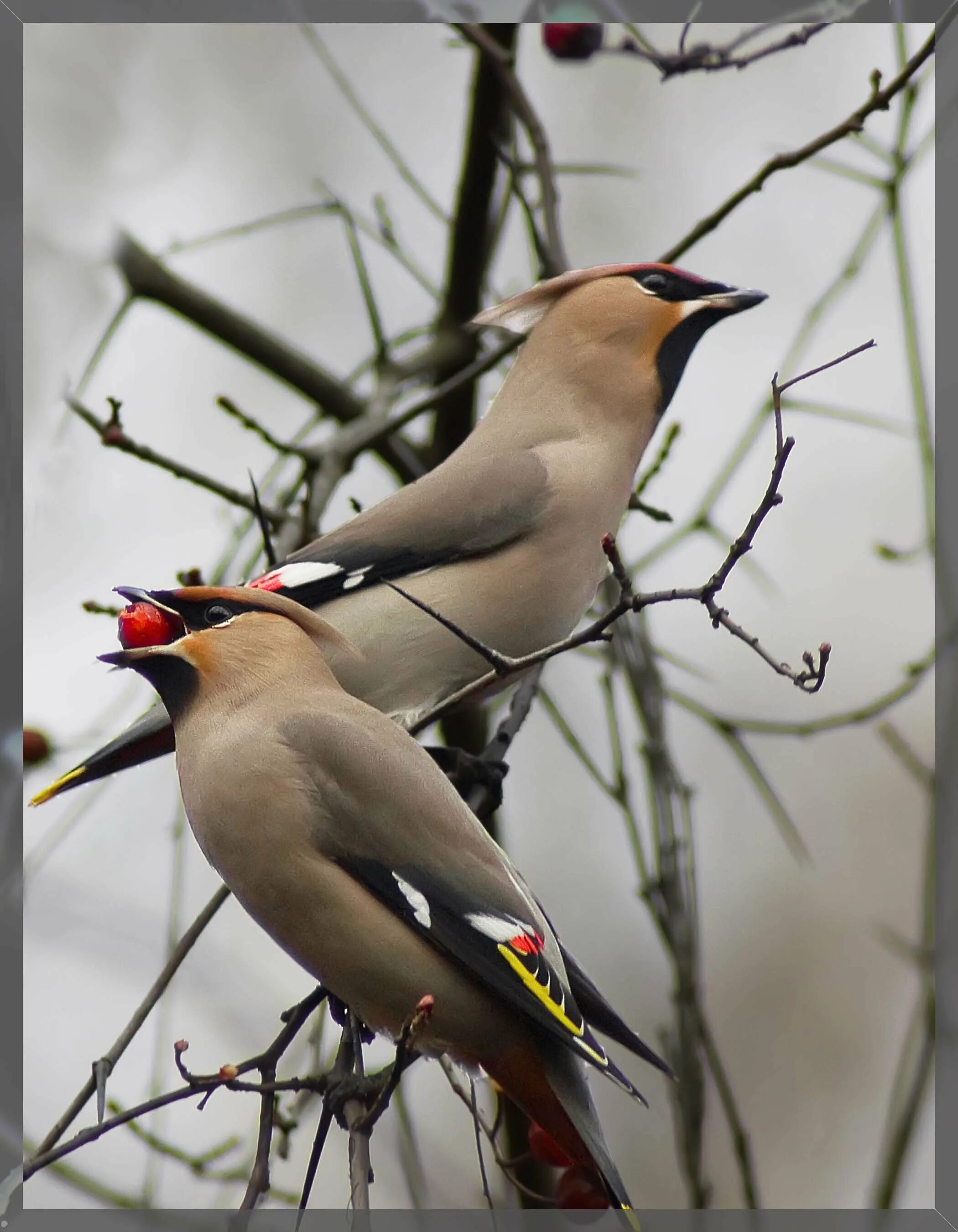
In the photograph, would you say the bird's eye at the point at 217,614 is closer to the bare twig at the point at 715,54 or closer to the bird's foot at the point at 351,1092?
the bird's foot at the point at 351,1092

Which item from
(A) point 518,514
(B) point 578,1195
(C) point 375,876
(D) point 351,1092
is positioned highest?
(A) point 518,514

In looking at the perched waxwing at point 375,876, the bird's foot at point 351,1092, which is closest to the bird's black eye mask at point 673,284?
the perched waxwing at point 375,876

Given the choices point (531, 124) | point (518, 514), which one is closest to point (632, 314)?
point (531, 124)

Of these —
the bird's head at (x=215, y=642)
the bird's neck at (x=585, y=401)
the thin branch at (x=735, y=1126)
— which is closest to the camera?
the bird's head at (x=215, y=642)

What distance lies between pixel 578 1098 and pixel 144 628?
960 millimetres

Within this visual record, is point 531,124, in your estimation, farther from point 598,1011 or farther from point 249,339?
point 598,1011

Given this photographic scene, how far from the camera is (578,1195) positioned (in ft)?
10.5

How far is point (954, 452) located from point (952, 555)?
33cm

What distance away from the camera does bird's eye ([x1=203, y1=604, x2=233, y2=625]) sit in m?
2.40

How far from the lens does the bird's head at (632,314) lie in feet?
11.2

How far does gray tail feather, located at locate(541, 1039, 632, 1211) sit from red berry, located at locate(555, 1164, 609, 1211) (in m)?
0.96

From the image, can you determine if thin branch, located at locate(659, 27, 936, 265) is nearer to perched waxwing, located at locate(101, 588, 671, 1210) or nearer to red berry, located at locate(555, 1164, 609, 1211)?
perched waxwing, located at locate(101, 588, 671, 1210)

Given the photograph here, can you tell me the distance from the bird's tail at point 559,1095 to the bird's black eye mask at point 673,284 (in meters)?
1.81

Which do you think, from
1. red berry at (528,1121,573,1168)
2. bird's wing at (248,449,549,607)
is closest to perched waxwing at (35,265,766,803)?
bird's wing at (248,449,549,607)
